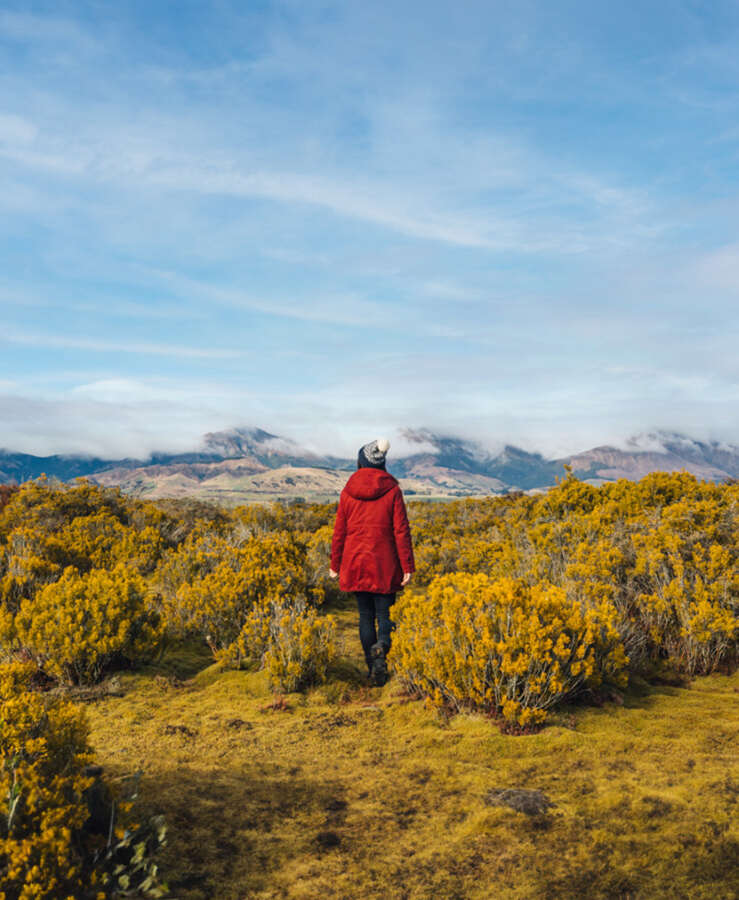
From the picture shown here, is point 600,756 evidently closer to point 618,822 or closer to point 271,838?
point 618,822

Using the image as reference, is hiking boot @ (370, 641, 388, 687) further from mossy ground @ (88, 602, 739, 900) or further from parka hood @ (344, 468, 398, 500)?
parka hood @ (344, 468, 398, 500)

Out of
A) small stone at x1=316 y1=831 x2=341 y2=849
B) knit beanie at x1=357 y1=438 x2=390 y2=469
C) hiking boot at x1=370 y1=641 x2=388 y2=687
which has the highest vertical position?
knit beanie at x1=357 y1=438 x2=390 y2=469

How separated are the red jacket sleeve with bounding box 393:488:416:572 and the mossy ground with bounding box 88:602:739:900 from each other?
1.43 metres

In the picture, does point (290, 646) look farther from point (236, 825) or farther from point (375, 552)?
point (236, 825)

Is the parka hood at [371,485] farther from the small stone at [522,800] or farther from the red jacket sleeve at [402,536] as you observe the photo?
the small stone at [522,800]

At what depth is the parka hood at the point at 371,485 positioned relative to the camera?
6488mm

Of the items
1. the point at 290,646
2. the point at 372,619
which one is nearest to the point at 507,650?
the point at 372,619

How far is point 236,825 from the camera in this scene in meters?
3.24

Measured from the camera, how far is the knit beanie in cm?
677

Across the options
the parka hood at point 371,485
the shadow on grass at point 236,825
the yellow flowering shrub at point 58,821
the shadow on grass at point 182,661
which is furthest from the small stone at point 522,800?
the shadow on grass at point 182,661

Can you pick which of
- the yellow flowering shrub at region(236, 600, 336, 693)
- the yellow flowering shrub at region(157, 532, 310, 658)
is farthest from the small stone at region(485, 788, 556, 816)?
the yellow flowering shrub at region(157, 532, 310, 658)

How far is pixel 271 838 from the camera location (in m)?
3.14

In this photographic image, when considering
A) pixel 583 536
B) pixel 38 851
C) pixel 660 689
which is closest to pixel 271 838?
pixel 38 851

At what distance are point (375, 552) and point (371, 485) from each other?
756 mm
